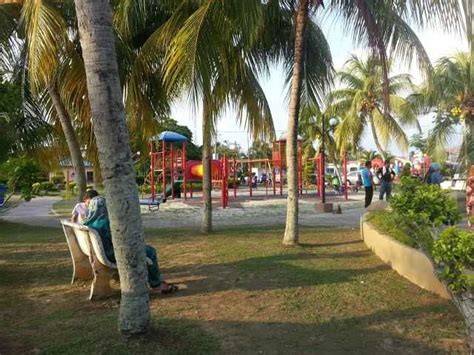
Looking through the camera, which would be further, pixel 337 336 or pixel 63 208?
pixel 63 208

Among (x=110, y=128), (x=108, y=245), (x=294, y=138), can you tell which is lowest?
(x=108, y=245)

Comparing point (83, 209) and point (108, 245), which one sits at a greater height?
point (83, 209)

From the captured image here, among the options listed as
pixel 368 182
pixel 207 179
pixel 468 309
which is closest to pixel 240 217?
pixel 368 182

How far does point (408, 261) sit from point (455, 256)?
2.82m

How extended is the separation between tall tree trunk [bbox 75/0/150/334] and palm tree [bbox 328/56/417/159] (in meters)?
27.8

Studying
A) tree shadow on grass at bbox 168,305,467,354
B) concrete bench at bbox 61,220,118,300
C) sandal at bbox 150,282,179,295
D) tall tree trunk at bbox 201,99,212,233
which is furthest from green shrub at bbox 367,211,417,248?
tall tree trunk at bbox 201,99,212,233

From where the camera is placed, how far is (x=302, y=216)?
16.1 meters

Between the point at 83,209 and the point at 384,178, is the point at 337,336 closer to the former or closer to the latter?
the point at 83,209

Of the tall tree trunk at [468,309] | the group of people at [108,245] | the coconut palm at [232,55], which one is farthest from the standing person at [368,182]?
the tall tree trunk at [468,309]

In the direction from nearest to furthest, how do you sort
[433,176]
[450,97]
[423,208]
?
[423,208] < [433,176] < [450,97]

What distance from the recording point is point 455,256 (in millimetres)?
3854

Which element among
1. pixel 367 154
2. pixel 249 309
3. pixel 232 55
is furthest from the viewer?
A: pixel 367 154

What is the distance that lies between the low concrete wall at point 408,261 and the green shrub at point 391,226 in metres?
0.11

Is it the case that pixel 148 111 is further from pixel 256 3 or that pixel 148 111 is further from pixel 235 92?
pixel 256 3
